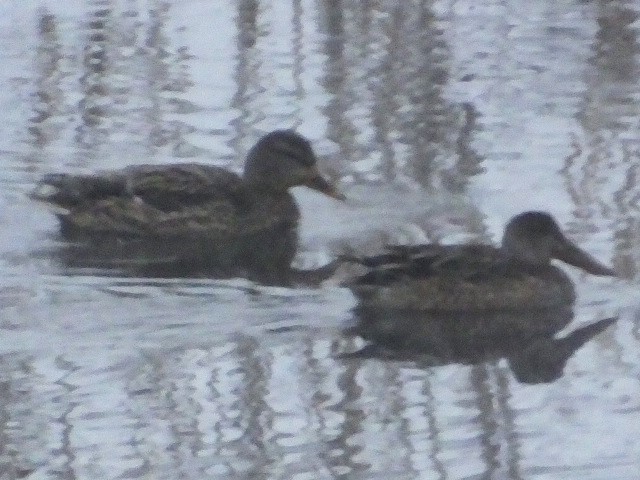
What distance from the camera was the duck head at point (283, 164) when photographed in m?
11.6

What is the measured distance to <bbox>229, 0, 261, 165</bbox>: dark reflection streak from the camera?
1280cm

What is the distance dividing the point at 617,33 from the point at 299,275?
5.44 metres

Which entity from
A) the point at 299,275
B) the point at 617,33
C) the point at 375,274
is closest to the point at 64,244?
the point at 299,275

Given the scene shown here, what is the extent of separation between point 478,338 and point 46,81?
5041 mm

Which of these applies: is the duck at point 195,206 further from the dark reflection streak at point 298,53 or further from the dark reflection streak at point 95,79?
the dark reflection streak at point 298,53

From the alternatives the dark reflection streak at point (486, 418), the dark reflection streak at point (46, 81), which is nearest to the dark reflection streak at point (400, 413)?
the dark reflection streak at point (486, 418)

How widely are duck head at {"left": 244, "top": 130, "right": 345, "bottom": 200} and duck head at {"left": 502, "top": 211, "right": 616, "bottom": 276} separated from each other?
1673mm

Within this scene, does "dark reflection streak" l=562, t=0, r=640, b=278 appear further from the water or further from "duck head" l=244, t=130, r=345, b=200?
"duck head" l=244, t=130, r=345, b=200

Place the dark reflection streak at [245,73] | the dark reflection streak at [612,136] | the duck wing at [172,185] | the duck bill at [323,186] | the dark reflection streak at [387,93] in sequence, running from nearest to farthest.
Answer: the dark reflection streak at [612,136] < the duck wing at [172,185] < the duck bill at [323,186] < the dark reflection streak at [387,93] < the dark reflection streak at [245,73]

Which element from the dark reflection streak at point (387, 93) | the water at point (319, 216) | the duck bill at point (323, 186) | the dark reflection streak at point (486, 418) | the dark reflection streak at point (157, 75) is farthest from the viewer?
the dark reflection streak at point (157, 75)

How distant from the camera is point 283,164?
11688 mm

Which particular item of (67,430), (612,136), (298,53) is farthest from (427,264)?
(298,53)

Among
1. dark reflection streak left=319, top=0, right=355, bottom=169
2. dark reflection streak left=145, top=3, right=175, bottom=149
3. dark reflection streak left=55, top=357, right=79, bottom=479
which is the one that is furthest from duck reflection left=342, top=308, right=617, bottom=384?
dark reflection streak left=145, top=3, right=175, bottom=149

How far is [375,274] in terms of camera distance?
9602 millimetres
